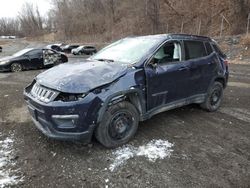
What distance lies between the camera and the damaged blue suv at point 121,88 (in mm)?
3744

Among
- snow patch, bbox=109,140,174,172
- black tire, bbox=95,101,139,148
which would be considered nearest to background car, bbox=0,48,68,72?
black tire, bbox=95,101,139,148

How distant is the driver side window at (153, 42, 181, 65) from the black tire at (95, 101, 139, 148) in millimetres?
1031

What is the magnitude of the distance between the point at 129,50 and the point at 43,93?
6.05ft

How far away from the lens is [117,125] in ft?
13.8

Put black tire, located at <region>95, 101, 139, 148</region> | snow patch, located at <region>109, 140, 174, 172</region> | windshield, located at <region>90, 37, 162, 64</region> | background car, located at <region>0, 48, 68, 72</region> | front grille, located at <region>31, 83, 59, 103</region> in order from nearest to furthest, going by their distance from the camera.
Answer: front grille, located at <region>31, 83, 59, 103</region>, snow patch, located at <region>109, 140, 174, 172</region>, black tire, located at <region>95, 101, 139, 148</region>, windshield, located at <region>90, 37, 162, 64</region>, background car, located at <region>0, 48, 68, 72</region>

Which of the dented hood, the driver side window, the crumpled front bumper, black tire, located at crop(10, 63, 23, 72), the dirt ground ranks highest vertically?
the driver side window

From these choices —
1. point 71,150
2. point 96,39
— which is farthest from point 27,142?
point 96,39

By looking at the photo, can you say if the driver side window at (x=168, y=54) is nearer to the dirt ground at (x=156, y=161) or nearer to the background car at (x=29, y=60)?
the dirt ground at (x=156, y=161)

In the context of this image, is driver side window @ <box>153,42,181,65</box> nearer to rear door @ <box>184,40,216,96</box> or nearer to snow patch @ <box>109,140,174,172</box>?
rear door @ <box>184,40,216,96</box>

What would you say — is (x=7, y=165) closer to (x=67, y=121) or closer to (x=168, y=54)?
(x=67, y=121)

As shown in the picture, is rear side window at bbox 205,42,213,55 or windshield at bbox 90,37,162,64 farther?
rear side window at bbox 205,42,213,55

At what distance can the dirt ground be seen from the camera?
11.2ft

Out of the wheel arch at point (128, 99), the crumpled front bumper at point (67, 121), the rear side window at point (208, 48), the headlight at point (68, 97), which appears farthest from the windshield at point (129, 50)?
the rear side window at point (208, 48)

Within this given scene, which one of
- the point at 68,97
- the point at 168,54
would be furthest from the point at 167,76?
the point at 68,97
